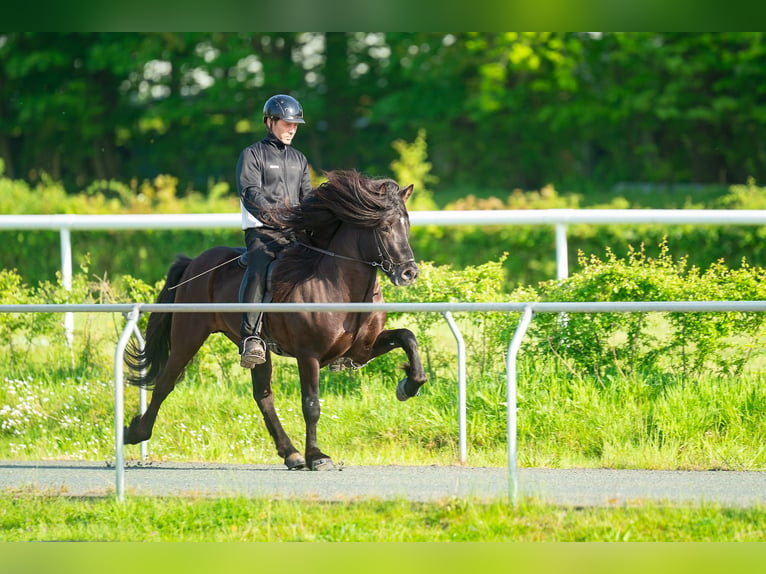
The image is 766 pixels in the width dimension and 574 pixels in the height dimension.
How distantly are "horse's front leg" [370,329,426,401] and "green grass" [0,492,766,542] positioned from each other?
3.41 ft

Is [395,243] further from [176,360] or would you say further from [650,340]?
[650,340]

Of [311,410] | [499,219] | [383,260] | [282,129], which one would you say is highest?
[282,129]

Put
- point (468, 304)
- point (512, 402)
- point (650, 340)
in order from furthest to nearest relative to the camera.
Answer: point (650, 340) < point (512, 402) < point (468, 304)

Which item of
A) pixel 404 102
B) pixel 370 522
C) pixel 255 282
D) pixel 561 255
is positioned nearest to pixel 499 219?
pixel 561 255

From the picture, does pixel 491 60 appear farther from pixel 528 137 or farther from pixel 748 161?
pixel 748 161

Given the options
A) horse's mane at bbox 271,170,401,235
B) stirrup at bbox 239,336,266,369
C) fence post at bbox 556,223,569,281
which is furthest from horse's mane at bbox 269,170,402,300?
fence post at bbox 556,223,569,281

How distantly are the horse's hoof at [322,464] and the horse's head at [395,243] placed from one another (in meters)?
1.04

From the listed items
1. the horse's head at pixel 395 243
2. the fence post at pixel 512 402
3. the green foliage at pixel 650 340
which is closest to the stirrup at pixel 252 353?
the horse's head at pixel 395 243

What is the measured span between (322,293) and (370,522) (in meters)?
1.62

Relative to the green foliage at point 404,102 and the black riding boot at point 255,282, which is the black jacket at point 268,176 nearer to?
the black riding boot at point 255,282

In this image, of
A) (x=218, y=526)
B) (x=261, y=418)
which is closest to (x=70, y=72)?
(x=261, y=418)

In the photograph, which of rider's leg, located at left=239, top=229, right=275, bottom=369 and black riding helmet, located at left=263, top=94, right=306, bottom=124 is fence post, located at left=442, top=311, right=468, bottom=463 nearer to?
rider's leg, located at left=239, top=229, right=275, bottom=369

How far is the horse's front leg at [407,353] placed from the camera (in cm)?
678

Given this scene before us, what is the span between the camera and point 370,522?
5637 millimetres
